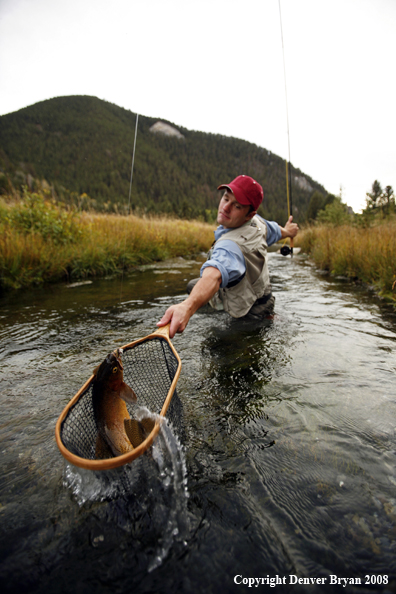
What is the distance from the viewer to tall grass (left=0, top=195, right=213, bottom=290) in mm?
6301

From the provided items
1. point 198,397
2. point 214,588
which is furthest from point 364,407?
point 214,588

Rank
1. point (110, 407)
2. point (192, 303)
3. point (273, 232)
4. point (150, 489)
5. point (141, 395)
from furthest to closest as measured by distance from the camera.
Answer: point (273, 232) < point (141, 395) < point (192, 303) < point (110, 407) < point (150, 489)

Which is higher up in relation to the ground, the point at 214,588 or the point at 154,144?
the point at 154,144

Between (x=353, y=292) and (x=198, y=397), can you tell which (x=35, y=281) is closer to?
(x=198, y=397)

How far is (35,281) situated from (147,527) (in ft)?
20.9

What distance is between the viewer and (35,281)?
21.4 feet

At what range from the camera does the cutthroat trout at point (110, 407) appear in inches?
60.1

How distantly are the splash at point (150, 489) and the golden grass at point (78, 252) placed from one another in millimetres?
4109

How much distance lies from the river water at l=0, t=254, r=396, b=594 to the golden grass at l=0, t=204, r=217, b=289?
342 cm

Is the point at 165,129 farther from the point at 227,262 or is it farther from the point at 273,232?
the point at 227,262

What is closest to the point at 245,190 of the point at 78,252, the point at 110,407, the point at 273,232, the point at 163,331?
the point at 273,232

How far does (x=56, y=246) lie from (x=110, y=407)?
273 inches

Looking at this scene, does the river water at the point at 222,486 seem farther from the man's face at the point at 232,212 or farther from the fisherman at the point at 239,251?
the man's face at the point at 232,212

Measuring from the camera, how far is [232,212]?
3408mm
